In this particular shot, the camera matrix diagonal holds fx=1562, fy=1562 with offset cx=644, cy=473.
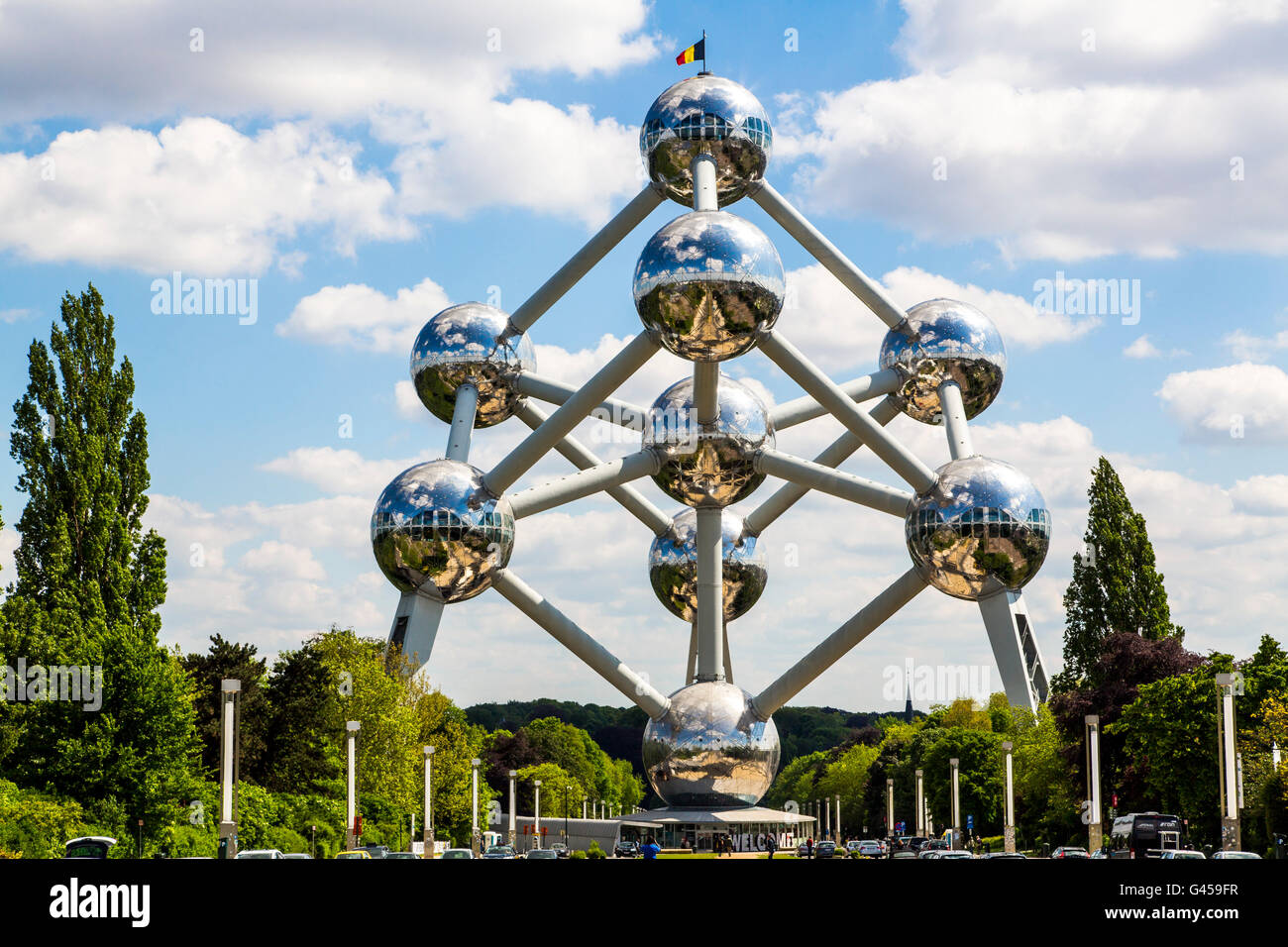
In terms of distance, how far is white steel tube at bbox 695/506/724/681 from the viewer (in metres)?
27.9

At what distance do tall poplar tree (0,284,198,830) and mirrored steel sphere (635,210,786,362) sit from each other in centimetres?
1593

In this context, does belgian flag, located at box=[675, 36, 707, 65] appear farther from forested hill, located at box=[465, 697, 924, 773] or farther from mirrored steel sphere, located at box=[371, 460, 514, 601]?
forested hill, located at box=[465, 697, 924, 773]

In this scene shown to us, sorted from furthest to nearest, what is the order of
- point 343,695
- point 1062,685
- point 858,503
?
point 1062,685
point 343,695
point 858,503

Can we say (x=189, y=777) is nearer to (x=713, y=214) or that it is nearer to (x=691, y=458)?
(x=691, y=458)

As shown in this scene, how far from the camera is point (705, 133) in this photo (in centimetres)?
2767

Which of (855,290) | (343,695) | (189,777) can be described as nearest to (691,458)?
(855,290)

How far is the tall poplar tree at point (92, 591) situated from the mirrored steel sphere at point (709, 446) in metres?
13.5

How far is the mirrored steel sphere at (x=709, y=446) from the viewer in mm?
27203

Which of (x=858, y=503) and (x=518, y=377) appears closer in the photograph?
(x=858, y=503)

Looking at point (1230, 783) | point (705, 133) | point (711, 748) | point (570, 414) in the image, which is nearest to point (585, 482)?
point (570, 414)

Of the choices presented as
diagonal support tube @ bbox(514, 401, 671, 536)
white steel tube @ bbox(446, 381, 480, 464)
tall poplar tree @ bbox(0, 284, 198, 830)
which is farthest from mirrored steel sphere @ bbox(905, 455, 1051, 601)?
tall poplar tree @ bbox(0, 284, 198, 830)

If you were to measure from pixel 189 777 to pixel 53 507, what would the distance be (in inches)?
266

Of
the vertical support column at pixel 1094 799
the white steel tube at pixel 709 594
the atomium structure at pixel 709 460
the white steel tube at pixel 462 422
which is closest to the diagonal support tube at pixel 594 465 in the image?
the atomium structure at pixel 709 460
